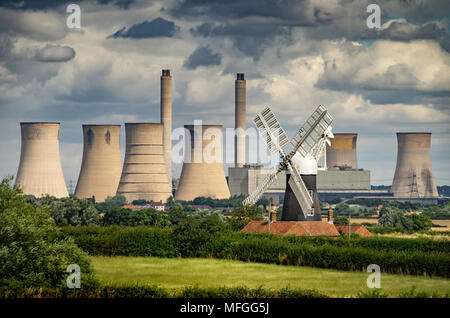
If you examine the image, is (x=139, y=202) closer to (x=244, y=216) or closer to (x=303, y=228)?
(x=244, y=216)

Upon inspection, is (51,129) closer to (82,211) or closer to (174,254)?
(82,211)

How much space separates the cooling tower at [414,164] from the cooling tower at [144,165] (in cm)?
3405

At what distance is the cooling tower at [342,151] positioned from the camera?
132m

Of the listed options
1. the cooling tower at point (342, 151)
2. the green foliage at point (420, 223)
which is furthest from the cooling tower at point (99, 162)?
the cooling tower at point (342, 151)

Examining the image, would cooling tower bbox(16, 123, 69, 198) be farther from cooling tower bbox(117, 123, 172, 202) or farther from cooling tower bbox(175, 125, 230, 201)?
cooling tower bbox(175, 125, 230, 201)

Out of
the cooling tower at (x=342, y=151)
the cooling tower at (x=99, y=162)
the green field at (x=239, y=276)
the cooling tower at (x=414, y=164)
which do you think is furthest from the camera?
the cooling tower at (x=342, y=151)

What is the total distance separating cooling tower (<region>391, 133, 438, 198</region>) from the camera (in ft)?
374

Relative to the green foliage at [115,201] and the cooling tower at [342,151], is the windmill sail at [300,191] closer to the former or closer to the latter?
the green foliage at [115,201]

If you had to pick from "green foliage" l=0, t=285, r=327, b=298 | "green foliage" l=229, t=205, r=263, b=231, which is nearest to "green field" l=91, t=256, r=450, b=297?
"green foliage" l=0, t=285, r=327, b=298

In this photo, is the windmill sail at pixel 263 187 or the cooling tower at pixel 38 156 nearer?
the windmill sail at pixel 263 187
